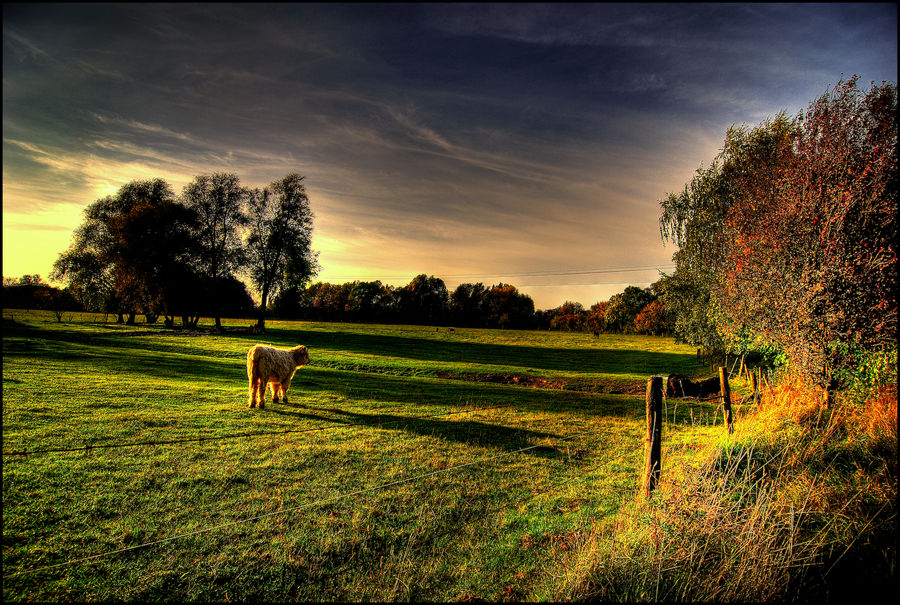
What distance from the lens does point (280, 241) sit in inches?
1731

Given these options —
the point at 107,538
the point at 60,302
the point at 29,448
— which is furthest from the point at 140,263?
the point at 107,538

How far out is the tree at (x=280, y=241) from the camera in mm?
43938

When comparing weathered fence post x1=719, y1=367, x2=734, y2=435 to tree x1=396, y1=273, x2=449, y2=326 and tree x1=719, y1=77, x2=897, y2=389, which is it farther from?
tree x1=396, y1=273, x2=449, y2=326

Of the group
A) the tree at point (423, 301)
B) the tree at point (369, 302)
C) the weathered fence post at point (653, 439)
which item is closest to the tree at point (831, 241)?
the weathered fence post at point (653, 439)

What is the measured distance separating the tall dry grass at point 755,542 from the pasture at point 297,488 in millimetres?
590

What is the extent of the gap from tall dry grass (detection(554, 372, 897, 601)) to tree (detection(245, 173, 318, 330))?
4429 cm

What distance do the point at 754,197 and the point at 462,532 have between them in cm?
1561

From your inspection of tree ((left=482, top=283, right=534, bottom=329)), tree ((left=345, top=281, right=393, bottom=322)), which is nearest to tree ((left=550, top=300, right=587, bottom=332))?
tree ((left=482, top=283, right=534, bottom=329))

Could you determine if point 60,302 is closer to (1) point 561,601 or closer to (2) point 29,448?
(2) point 29,448

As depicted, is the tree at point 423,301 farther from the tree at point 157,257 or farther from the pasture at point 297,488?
the pasture at point 297,488

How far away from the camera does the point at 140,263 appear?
39.2m

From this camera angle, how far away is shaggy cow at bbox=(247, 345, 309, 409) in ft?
40.6

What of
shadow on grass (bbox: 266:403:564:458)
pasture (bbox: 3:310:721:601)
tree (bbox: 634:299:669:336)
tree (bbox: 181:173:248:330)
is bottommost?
shadow on grass (bbox: 266:403:564:458)

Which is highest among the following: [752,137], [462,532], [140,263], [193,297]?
[752,137]
